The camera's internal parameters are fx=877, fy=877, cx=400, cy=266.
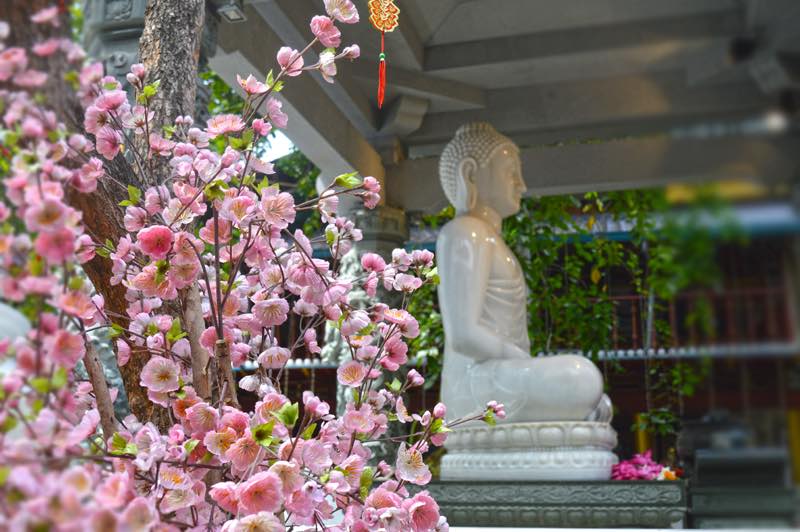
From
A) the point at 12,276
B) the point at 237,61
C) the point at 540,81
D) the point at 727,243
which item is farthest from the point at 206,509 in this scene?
the point at 540,81

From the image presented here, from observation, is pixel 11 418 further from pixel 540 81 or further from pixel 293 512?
pixel 540 81

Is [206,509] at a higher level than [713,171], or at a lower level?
lower

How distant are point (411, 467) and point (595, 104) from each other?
5.08 feet

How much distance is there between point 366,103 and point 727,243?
266cm

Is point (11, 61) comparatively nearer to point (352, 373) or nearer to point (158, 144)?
point (158, 144)

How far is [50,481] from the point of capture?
0.58 metres

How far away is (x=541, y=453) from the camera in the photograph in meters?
2.51

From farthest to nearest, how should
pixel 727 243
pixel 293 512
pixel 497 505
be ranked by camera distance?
1. pixel 497 505
2. pixel 293 512
3. pixel 727 243

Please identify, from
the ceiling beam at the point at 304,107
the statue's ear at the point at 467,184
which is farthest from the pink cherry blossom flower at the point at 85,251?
the statue's ear at the point at 467,184

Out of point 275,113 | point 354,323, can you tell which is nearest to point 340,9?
point 275,113

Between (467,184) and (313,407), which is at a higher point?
(467,184)

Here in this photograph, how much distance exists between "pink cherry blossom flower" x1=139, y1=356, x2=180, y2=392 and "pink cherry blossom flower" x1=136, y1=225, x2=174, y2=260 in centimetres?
12

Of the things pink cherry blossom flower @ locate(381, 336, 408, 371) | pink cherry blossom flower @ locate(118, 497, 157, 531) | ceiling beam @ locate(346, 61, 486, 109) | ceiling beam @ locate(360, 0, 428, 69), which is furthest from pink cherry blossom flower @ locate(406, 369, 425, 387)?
ceiling beam @ locate(346, 61, 486, 109)

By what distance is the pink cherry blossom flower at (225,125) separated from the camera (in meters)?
0.98
